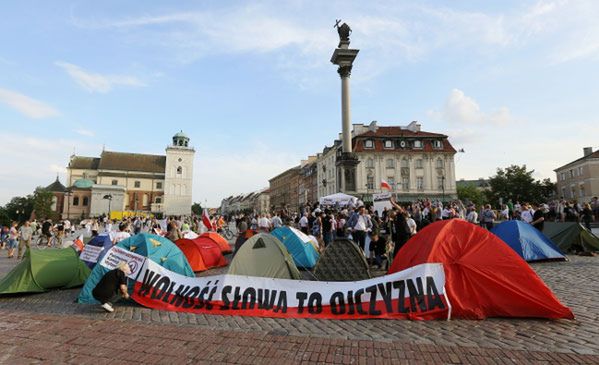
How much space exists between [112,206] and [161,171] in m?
17.7

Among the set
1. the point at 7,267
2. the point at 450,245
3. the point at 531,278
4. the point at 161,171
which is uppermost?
the point at 161,171

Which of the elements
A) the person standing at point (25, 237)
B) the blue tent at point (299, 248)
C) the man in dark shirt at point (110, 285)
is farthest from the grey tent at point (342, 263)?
the person standing at point (25, 237)

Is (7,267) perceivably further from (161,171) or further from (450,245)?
(161,171)

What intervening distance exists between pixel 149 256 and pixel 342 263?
458cm

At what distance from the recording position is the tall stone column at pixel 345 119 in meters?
27.1

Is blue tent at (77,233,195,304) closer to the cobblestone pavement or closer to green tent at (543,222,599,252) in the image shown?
the cobblestone pavement

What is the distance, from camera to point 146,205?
326ft

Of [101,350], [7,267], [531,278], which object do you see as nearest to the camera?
[101,350]

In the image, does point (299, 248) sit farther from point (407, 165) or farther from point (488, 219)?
point (407, 165)

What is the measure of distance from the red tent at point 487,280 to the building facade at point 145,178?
322ft

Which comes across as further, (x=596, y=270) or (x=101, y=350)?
(x=596, y=270)

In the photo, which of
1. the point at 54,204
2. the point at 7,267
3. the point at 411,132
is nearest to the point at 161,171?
the point at 54,204

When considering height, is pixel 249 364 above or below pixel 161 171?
below

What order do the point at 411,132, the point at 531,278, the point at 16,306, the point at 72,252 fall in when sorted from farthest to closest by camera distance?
the point at 411,132
the point at 72,252
the point at 16,306
the point at 531,278
